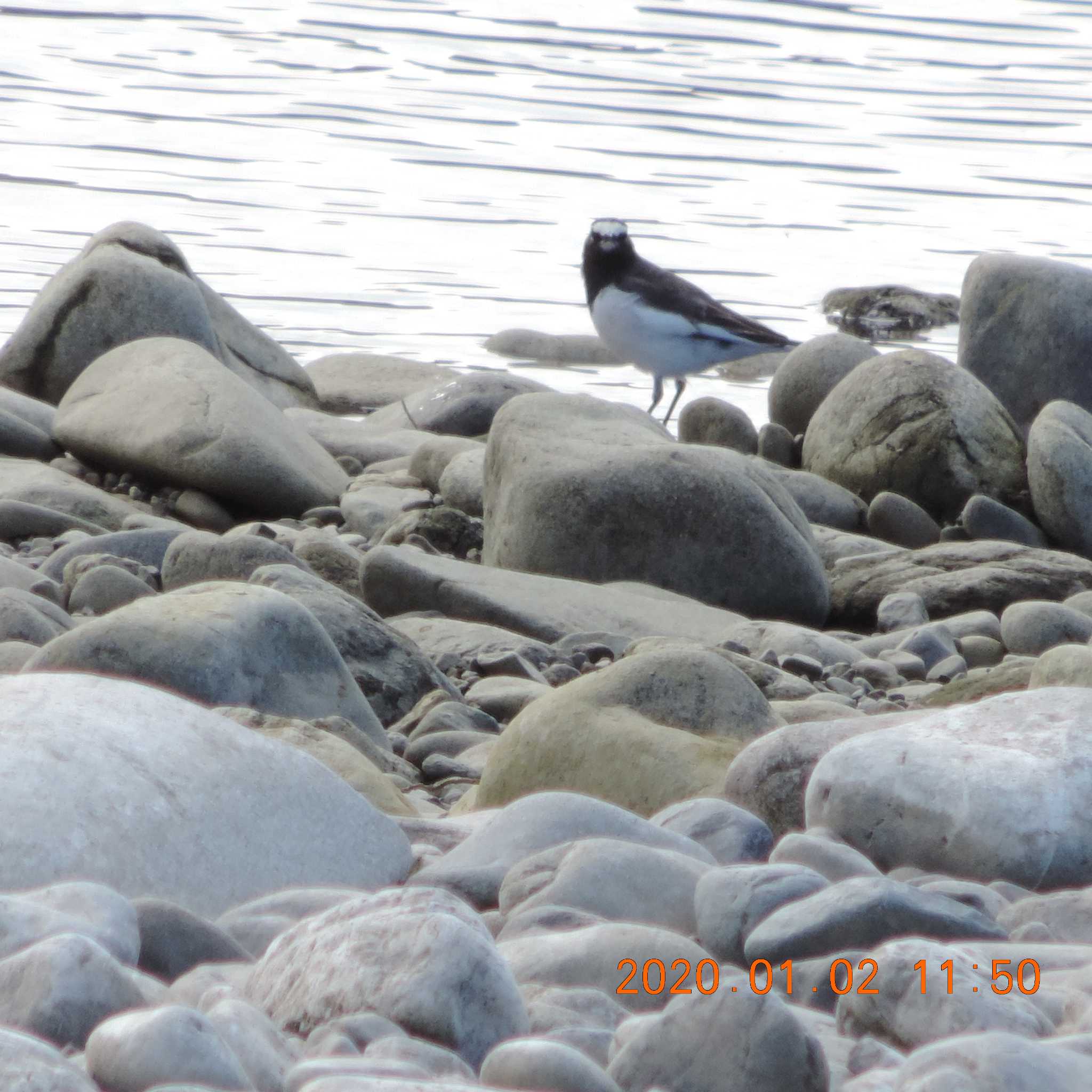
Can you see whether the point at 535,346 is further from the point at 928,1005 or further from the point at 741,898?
the point at 928,1005

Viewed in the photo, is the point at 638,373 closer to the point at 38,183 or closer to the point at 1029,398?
the point at 1029,398

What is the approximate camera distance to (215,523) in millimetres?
6703

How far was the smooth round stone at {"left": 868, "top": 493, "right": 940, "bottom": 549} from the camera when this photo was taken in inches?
303

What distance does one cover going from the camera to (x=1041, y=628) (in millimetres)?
5668

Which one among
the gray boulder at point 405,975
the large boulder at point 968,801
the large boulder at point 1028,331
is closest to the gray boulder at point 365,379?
the large boulder at point 1028,331

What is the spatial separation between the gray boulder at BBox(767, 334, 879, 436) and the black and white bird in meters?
0.34

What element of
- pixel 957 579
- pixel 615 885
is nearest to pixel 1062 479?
pixel 957 579

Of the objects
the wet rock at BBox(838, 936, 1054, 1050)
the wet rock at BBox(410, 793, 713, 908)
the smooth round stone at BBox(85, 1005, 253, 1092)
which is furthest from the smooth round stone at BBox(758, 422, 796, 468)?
the smooth round stone at BBox(85, 1005, 253, 1092)

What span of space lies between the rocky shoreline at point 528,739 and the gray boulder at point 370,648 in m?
0.01

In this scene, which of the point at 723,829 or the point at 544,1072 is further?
the point at 723,829

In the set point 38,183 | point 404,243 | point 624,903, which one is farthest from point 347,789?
point 38,183

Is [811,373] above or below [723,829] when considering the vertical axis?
below

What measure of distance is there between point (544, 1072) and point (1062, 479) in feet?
20.0
